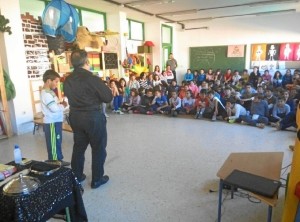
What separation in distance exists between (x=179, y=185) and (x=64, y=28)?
3.49m

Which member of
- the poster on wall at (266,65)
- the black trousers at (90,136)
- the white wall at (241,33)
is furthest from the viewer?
the poster on wall at (266,65)

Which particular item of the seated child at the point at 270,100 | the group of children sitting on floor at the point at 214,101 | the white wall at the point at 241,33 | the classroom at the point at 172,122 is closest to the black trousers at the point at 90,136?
the classroom at the point at 172,122

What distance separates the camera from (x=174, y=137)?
13.9 ft

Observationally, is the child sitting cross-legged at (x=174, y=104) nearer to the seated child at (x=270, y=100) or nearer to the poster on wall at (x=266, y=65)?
the seated child at (x=270, y=100)

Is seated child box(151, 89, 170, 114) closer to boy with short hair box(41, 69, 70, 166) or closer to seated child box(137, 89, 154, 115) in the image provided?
seated child box(137, 89, 154, 115)

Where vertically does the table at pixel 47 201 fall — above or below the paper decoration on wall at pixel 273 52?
below

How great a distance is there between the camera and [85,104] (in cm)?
222

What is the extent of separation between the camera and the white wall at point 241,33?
8.62 meters

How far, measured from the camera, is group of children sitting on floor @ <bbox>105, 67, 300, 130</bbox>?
16.2ft

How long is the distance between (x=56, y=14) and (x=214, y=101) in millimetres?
3569

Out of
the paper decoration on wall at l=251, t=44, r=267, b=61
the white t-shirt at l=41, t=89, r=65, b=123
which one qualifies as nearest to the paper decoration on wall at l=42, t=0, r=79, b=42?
the white t-shirt at l=41, t=89, r=65, b=123

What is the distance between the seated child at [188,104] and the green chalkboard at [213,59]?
421 cm

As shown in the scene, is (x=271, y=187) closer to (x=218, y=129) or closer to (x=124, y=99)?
(x=218, y=129)

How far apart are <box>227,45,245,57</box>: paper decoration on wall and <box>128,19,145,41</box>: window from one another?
3.34 m
